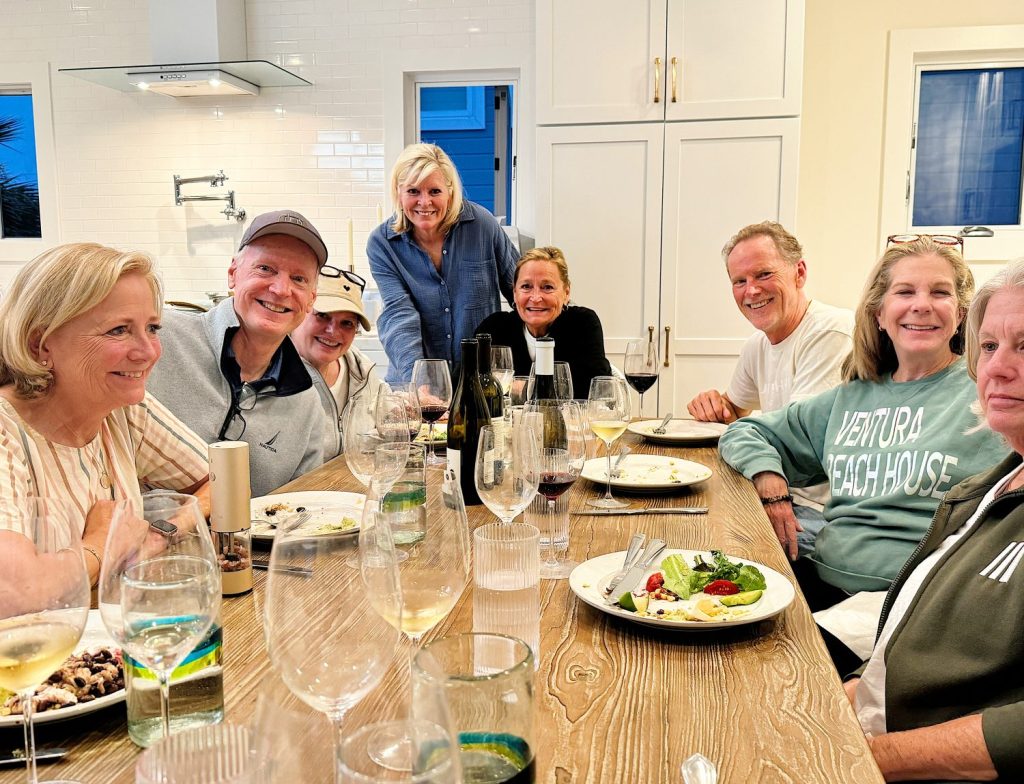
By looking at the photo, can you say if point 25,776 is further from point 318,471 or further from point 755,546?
point 318,471

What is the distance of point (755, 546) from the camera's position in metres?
1.38

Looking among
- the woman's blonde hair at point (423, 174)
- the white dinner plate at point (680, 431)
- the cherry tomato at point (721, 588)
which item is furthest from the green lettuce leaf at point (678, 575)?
the woman's blonde hair at point (423, 174)

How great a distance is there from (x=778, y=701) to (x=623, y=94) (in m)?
3.39

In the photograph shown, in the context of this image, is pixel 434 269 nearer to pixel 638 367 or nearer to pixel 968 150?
pixel 638 367

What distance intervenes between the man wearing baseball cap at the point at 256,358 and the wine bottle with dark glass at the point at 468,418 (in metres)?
0.54

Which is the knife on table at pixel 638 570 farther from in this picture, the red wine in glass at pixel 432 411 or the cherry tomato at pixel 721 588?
the red wine in glass at pixel 432 411

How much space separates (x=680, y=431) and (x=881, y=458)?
663 millimetres

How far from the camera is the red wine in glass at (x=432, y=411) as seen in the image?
194cm

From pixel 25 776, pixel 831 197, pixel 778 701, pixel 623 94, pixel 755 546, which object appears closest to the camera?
pixel 25 776

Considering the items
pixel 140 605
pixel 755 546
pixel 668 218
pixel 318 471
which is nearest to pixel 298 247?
pixel 318 471

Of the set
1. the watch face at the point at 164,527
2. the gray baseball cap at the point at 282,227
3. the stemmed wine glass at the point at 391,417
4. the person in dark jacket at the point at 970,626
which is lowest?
the person in dark jacket at the point at 970,626

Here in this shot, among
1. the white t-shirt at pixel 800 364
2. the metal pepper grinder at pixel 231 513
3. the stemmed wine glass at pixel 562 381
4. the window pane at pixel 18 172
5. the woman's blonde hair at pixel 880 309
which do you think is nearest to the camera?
the metal pepper grinder at pixel 231 513

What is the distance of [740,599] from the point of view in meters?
1.08

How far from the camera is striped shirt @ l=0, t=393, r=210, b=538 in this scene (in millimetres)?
1213
